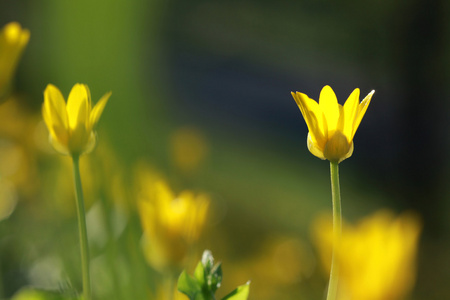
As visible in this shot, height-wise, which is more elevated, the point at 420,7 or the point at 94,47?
the point at 420,7

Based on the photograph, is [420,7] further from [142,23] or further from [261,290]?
[261,290]

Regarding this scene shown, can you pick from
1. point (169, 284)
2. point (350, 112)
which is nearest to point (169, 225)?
point (169, 284)

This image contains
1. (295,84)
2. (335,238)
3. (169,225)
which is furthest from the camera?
(295,84)

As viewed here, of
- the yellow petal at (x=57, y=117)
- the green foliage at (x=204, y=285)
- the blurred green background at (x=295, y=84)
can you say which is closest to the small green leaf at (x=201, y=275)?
the green foliage at (x=204, y=285)

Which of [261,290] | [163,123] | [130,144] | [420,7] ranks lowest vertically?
[261,290]

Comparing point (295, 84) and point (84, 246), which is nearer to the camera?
point (84, 246)

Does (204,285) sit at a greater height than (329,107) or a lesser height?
lesser

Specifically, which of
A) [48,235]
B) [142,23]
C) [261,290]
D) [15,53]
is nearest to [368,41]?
[142,23]

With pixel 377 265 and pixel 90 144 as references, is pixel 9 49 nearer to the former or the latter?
pixel 90 144
